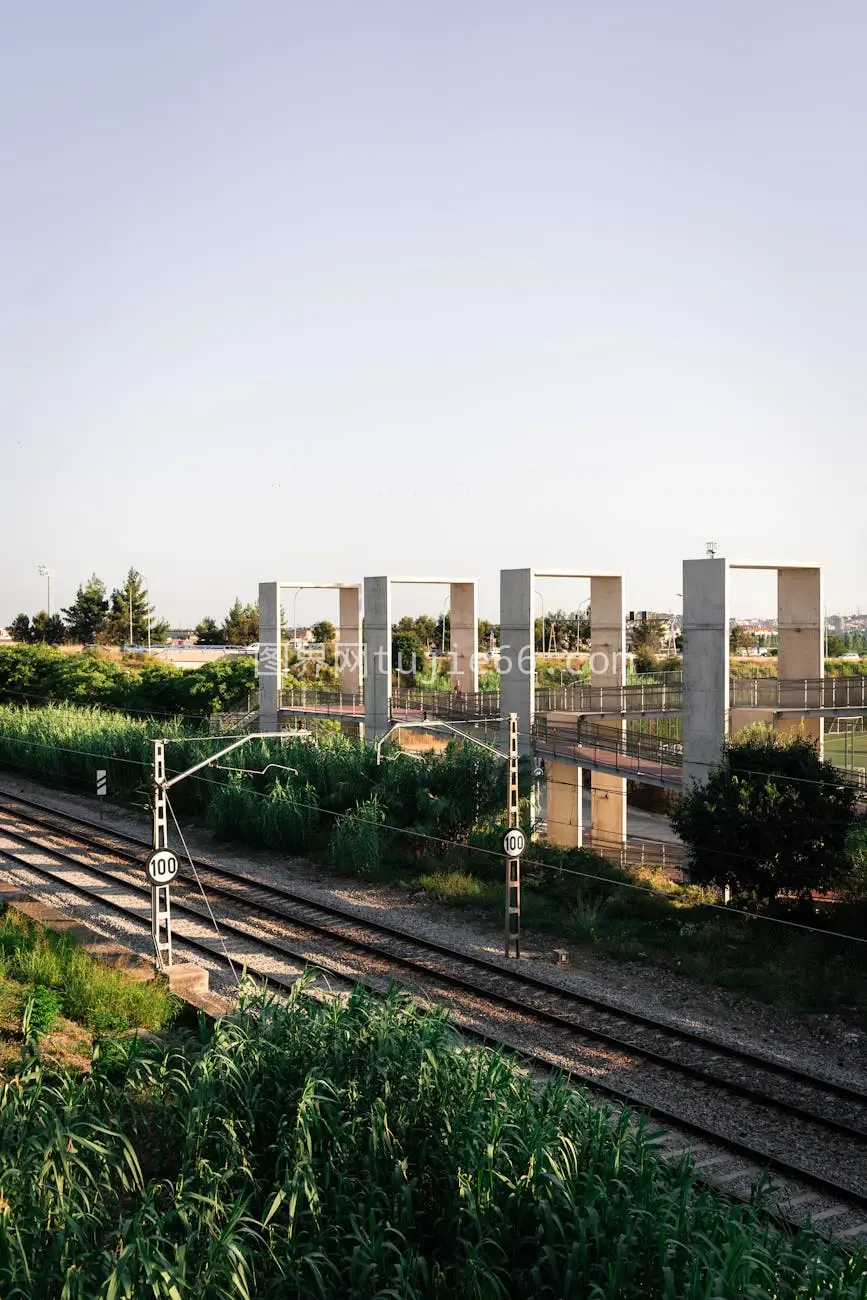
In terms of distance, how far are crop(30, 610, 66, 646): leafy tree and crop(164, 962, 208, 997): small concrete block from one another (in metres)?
86.2

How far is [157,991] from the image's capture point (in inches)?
614

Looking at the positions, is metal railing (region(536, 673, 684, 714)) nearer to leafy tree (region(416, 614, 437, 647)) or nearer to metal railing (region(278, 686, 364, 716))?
metal railing (region(278, 686, 364, 716))

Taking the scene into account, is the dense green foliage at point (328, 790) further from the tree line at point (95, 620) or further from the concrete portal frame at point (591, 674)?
the tree line at point (95, 620)

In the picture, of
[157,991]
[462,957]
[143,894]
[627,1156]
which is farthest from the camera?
[143,894]

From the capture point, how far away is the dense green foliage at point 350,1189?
24.6ft

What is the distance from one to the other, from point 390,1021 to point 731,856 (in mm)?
12454

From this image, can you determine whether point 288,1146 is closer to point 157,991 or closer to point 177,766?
point 157,991

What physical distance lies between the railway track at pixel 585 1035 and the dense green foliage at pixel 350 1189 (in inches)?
86.0

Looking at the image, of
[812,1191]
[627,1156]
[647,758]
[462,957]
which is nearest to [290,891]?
[462,957]

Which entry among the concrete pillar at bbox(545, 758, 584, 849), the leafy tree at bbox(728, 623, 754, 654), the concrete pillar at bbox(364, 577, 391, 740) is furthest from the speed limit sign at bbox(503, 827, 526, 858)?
the leafy tree at bbox(728, 623, 754, 654)

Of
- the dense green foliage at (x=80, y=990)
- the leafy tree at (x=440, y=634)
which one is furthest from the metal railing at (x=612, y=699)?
the leafy tree at (x=440, y=634)

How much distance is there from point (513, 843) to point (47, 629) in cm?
8491

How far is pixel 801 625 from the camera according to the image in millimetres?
34094

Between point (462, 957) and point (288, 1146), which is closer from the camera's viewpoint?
point (288, 1146)
